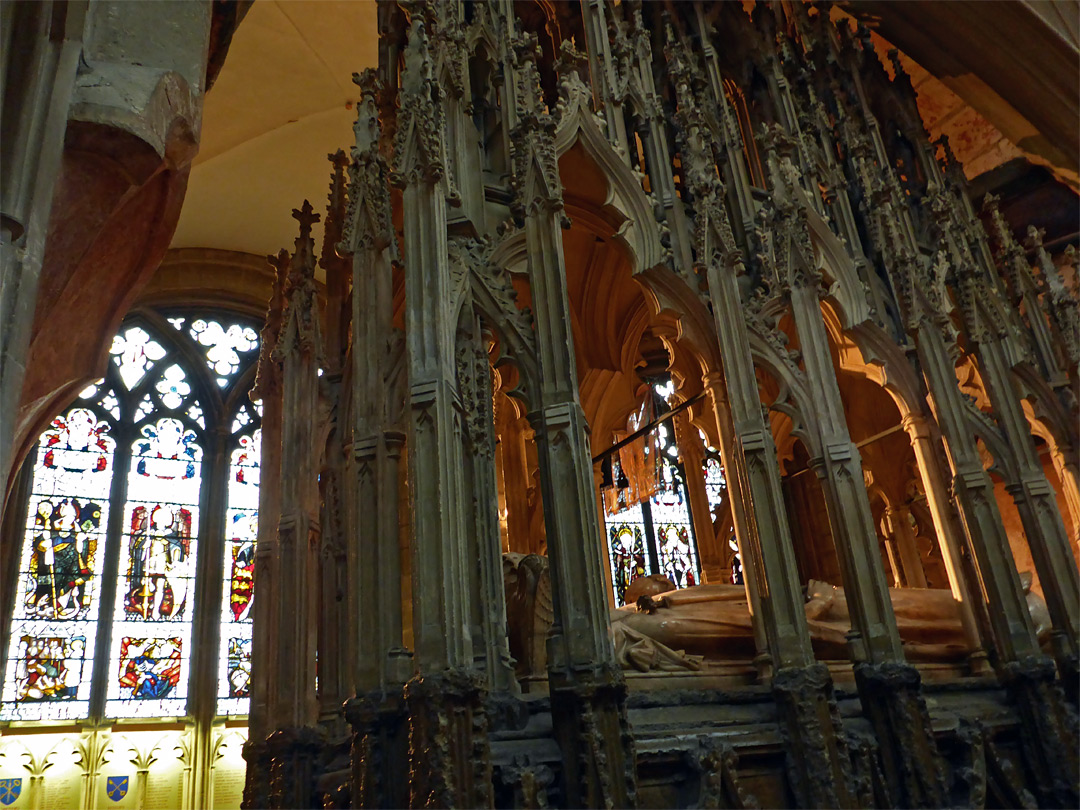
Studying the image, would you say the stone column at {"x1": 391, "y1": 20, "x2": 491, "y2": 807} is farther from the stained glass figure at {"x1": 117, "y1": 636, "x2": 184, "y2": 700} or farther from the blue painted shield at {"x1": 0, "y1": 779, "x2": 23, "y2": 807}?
the stained glass figure at {"x1": 117, "y1": 636, "x2": 184, "y2": 700}

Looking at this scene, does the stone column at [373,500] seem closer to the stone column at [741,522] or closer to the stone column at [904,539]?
the stone column at [741,522]

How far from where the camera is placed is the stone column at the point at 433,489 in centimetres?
409

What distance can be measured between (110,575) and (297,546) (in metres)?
5.32

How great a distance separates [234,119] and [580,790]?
8658mm

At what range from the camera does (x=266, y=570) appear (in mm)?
7023

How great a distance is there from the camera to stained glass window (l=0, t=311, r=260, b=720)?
10.3 metres

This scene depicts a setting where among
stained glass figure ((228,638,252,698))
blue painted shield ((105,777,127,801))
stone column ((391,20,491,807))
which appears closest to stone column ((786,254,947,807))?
stone column ((391,20,491,807))

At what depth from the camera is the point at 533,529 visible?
7.98 meters

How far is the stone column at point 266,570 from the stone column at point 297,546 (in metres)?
0.15

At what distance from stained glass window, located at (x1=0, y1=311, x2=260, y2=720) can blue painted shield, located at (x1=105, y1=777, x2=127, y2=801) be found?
0.72 meters

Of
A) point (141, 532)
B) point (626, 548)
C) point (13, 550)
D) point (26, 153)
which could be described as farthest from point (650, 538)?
point (26, 153)

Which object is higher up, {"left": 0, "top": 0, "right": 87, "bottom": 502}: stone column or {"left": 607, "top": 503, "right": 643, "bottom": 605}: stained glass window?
{"left": 607, "top": 503, "right": 643, "bottom": 605}: stained glass window

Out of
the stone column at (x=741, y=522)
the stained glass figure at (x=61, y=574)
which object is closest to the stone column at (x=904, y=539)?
the stone column at (x=741, y=522)

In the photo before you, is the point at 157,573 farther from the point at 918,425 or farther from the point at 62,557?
the point at 918,425
